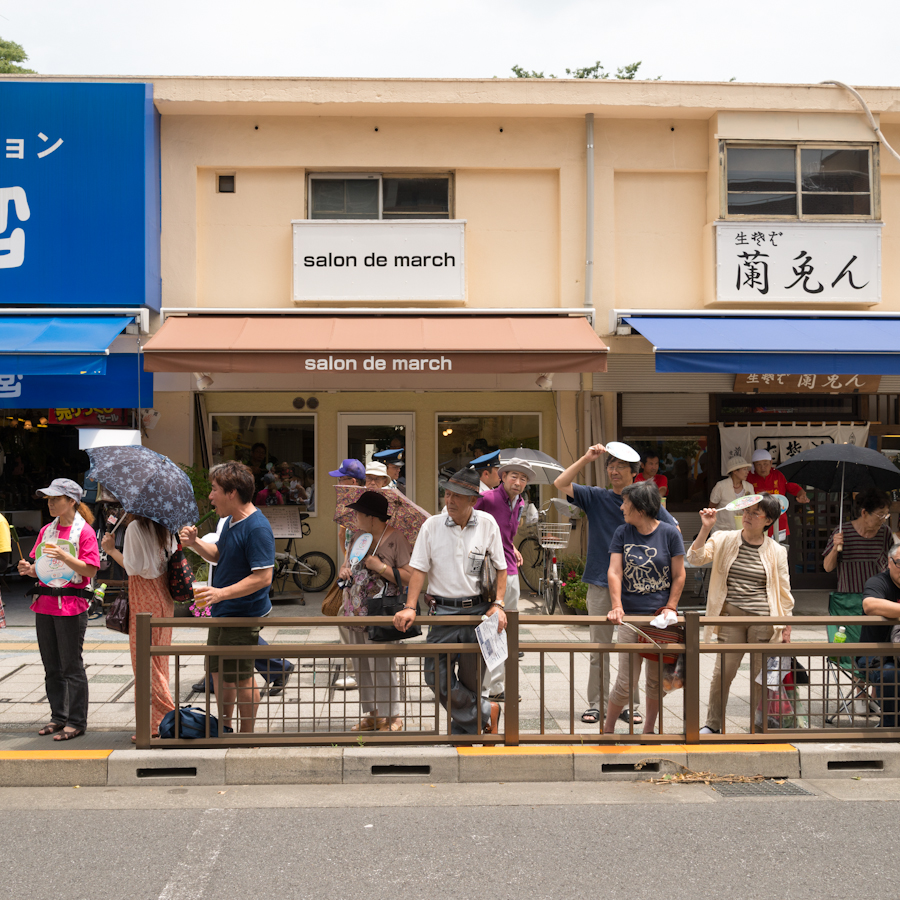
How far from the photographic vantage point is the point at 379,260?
10766 mm

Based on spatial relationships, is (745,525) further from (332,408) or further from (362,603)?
(332,408)

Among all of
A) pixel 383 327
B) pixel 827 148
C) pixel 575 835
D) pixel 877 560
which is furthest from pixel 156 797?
pixel 827 148

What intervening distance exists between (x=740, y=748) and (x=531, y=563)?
6321 mm

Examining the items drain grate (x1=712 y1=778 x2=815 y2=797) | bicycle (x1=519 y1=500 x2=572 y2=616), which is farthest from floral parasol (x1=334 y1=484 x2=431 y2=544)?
bicycle (x1=519 y1=500 x2=572 y2=616)

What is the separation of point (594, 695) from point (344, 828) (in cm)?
244

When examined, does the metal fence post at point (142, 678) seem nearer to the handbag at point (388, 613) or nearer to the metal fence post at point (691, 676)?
the handbag at point (388, 613)

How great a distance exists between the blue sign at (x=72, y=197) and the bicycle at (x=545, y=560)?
5.53 meters

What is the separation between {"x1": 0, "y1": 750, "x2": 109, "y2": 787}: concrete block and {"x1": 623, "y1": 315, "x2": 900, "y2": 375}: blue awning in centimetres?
679

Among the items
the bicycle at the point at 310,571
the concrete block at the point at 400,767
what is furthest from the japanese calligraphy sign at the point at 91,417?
the concrete block at the point at 400,767

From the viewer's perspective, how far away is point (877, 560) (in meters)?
6.55

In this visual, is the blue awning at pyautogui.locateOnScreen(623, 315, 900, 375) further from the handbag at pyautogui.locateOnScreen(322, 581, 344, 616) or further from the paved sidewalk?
the handbag at pyautogui.locateOnScreen(322, 581, 344, 616)

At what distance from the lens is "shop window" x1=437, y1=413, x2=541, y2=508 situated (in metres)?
11.8

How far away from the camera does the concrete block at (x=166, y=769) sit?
5.08 m

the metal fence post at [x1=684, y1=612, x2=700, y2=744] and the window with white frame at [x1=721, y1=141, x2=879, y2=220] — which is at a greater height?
the window with white frame at [x1=721, y1=141, x2=879, y2=220]
